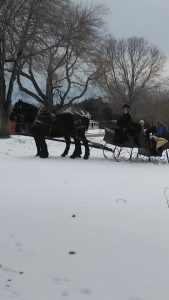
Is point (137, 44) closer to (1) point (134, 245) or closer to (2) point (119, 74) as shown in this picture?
(2) point (119, 74)

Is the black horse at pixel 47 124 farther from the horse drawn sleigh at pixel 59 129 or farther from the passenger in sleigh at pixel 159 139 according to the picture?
the passenger in sleigh at pixel 159 139

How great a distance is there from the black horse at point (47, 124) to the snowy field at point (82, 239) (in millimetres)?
5592

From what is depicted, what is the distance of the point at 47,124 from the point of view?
17141 millimetres

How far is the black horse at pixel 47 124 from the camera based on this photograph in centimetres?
1698

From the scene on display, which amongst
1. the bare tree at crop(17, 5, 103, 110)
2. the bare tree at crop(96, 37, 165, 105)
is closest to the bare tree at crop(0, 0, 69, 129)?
the bare tree at crop(17, 5, 103, 110)


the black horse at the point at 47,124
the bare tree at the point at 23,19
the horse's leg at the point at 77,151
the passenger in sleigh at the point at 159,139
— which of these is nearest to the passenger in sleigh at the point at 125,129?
the passenger in sleigh at the point at 159,139

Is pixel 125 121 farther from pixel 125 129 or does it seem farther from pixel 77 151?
pixel 77 151

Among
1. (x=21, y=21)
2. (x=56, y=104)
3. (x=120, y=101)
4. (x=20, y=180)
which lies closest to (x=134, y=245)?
(x=20, y=180)

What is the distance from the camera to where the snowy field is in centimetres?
523

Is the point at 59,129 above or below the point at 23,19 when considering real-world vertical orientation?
below

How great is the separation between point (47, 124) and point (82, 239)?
10644 mm

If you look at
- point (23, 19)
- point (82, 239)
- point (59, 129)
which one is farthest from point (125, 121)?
point (82, 239)

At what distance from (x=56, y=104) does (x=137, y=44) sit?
34228 millimetres

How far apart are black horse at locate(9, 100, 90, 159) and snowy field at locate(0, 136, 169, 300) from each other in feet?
18.3
